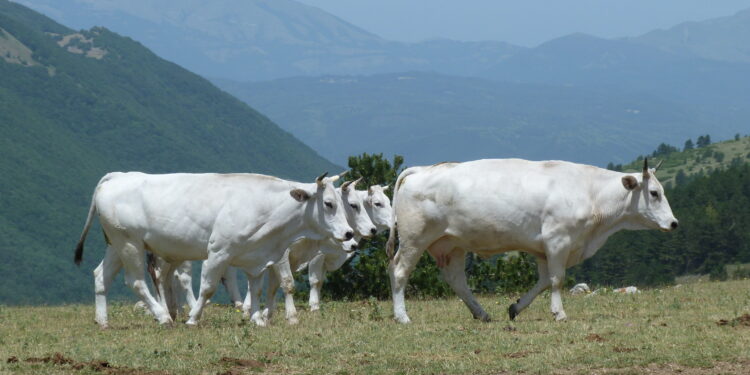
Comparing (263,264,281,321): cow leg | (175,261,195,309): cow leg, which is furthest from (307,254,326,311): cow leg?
(263,264,281,321): cow leg

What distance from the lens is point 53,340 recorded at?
56.0ft

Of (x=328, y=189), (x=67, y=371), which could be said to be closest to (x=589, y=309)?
(x=328, y=189)

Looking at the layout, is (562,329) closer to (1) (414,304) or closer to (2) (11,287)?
(1) (414,304)

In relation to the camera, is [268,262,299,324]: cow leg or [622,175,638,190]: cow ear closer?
[622,175,638,190]: cow ear

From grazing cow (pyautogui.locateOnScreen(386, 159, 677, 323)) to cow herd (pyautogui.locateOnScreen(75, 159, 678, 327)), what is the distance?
0.02 metres

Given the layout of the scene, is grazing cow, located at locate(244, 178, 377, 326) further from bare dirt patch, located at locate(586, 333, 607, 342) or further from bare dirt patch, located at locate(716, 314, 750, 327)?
bare dirt patch, located at locate(716, 314, 750, 327)

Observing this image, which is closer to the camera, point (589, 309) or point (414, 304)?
point (589, 309)

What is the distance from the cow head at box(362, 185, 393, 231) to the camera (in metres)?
25.4

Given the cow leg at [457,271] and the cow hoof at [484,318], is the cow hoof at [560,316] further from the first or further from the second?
the cow leg at [457,271]

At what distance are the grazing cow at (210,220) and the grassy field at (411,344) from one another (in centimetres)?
102

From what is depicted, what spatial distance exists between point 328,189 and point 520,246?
3207mm

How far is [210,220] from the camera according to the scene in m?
18.5

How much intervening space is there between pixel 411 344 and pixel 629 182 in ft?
19.3

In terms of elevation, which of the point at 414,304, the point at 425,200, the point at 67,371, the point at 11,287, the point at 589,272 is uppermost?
the point at 425,200
